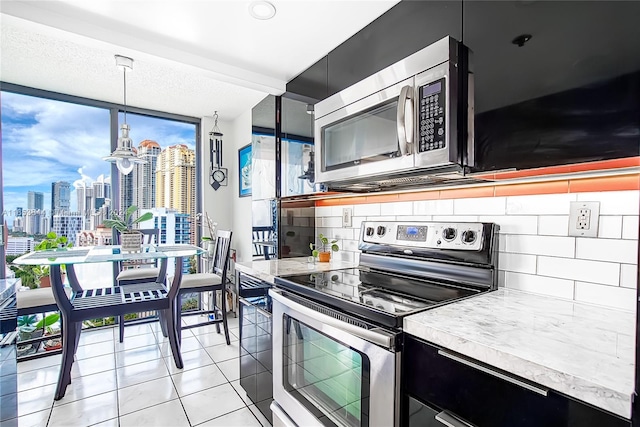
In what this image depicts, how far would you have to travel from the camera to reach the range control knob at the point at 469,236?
135 centimetres

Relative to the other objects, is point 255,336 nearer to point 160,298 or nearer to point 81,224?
point 160,298

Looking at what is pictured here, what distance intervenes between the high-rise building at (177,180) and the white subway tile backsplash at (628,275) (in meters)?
3.88

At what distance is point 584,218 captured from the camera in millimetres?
1104

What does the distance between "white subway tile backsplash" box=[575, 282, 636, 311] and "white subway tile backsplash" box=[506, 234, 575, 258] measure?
119mm

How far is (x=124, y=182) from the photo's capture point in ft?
11.5

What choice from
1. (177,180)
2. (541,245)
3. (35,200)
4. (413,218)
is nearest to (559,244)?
(541,245)

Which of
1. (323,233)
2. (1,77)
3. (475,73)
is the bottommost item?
(323,233)

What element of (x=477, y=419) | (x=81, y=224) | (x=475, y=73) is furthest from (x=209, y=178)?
(x=477, y=419)

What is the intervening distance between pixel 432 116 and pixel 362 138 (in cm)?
39

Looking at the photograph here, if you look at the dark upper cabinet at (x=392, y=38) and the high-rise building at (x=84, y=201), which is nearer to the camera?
the dark upper cabinet at (x=392, y=38)

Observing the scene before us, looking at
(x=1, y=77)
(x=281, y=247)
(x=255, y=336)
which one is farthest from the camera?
(x=1, y=77)

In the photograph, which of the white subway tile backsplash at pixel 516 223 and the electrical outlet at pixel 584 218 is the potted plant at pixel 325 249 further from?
the electrical outlet at pixel 584 218

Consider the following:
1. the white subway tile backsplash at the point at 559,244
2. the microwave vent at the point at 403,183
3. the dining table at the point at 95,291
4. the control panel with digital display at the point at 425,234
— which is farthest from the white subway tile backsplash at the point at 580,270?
the dining table at the point at 95,291

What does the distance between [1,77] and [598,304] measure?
14.4 feet
